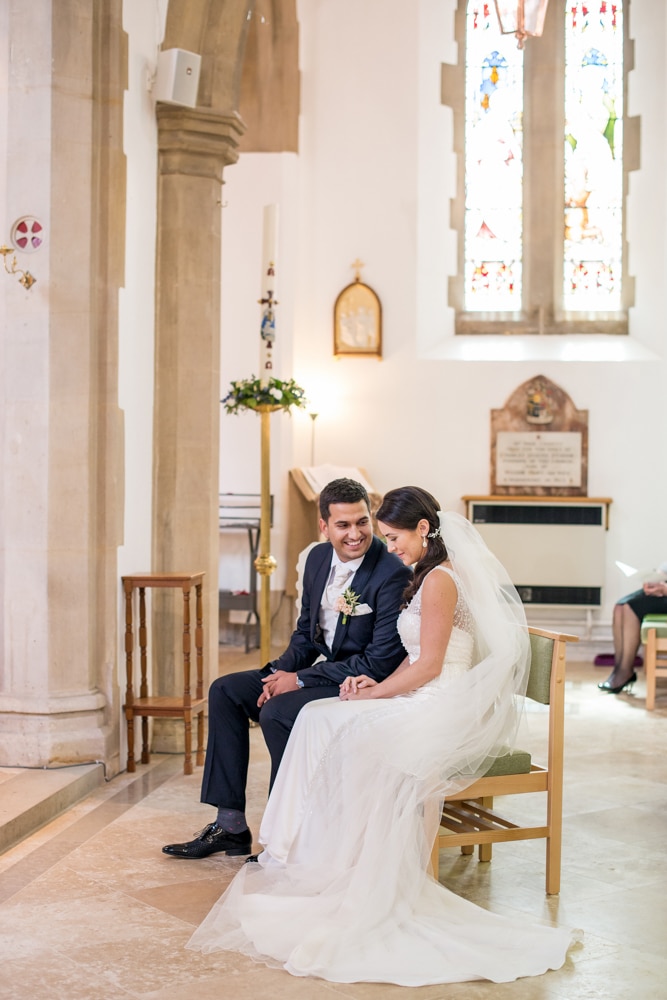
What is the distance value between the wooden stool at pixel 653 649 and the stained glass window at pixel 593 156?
3.37 metres

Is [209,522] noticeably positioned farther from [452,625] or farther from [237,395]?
[452,625]

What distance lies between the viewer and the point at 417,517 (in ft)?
12.3

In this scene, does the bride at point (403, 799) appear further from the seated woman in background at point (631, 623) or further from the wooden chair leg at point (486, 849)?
the seated woman in background at point (631, 623)

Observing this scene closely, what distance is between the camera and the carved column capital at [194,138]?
577 centimetres

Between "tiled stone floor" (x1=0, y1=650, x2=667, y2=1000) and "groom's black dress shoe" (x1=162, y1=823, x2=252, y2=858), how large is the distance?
0.13 ft

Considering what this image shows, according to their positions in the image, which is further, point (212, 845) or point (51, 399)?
point (51, 399)

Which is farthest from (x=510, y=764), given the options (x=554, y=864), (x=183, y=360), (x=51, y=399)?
(x=183, y=360)

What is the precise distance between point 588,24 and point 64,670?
7462mm

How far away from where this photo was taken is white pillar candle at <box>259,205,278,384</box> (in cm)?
600

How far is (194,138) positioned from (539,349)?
4.59 metres

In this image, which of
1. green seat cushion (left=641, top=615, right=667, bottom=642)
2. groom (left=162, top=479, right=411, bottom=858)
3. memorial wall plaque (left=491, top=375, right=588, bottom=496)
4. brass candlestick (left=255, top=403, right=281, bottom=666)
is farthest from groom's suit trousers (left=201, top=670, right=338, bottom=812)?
memorial wall plaque (left=491, top=375, right=588, bottom=496)

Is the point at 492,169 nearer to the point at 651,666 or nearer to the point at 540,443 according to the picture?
the point at 540,443

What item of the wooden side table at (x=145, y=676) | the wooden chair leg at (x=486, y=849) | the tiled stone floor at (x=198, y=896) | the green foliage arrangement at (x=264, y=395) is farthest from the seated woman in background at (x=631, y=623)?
the wooden chair leg at (x=486, y=849)

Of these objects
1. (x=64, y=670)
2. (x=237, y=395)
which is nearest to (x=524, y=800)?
(x=64, y=670)
